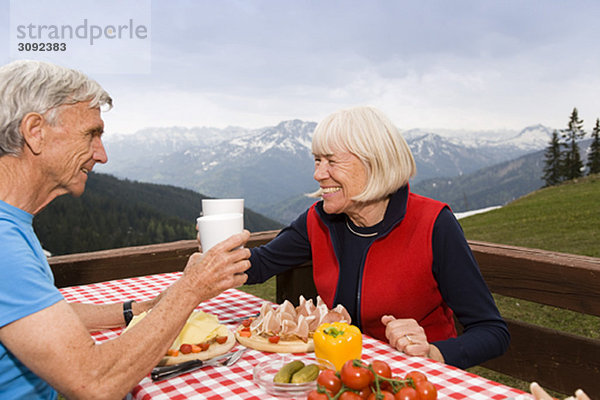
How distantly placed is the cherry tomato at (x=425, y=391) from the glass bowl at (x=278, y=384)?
295 millimetres

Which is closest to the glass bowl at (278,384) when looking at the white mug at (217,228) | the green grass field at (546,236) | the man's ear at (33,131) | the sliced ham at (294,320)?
the sliced ham at (294,320)

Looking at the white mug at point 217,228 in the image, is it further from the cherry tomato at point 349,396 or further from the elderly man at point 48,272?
the cherry tomato at point 349,396

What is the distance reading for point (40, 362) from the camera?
4.01 feet

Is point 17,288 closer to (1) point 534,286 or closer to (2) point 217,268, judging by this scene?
(2) point 217,268

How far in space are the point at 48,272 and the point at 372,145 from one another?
1.51m

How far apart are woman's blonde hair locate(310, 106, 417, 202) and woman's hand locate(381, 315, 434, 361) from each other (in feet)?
2.31

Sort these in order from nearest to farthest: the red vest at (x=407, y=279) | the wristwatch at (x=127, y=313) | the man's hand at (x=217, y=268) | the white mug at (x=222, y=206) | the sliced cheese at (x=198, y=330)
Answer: the man's hand at (x=217, y=268) < the sliced cheese at (x=198, y=330) < the white mug at (x=222, y=206) < the wristwatch at (x=127, y=313) < the red vest at (x=407, y=279)

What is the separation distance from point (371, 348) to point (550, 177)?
221ft

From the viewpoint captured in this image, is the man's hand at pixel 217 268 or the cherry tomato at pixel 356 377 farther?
the man's hand at pixel 217 268

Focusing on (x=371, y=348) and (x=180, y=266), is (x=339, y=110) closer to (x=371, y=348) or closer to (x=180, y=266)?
(x=371, y=348)

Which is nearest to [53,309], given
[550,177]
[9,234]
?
[9,234]

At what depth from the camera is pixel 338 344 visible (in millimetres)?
1560

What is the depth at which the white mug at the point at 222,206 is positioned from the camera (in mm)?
1916

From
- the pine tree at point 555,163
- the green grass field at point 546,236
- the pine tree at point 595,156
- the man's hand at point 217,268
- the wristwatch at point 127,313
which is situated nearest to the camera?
the man's hand at point 217,268
